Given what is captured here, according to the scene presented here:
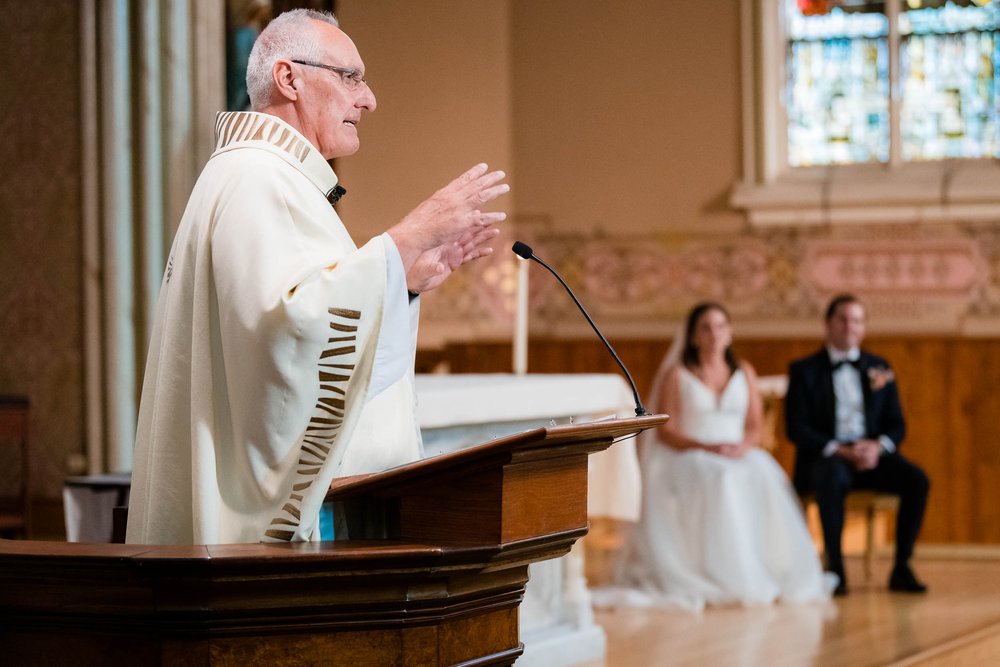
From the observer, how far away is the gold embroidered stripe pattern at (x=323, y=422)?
1853 mm

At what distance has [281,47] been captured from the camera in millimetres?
2160

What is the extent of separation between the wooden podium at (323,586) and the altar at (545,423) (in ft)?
7.06

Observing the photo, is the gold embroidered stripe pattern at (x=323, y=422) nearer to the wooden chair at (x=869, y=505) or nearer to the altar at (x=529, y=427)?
the altar at (x=529, y=427)

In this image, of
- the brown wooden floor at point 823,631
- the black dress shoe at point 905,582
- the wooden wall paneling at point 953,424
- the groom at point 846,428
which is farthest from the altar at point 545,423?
the wooden wall paneling at point 953,424

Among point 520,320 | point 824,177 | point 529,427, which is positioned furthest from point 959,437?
point 529,427

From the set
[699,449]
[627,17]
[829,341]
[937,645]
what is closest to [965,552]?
[829,341]

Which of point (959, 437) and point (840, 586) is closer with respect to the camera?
point (840, 586)

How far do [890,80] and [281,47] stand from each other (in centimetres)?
707

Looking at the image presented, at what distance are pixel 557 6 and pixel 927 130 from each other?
2529 mm

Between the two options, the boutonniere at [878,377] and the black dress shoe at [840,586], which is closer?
the black dress shoe at [840,586]

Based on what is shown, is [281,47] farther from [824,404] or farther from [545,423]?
[824,404]

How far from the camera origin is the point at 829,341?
7.14 meters

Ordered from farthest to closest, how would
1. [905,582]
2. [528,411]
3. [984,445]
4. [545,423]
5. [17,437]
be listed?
[984,445] < [905,582] < [17,437] < [528,411] < [545,423]

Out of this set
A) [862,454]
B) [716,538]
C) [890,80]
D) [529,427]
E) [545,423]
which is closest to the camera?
[529,427]
